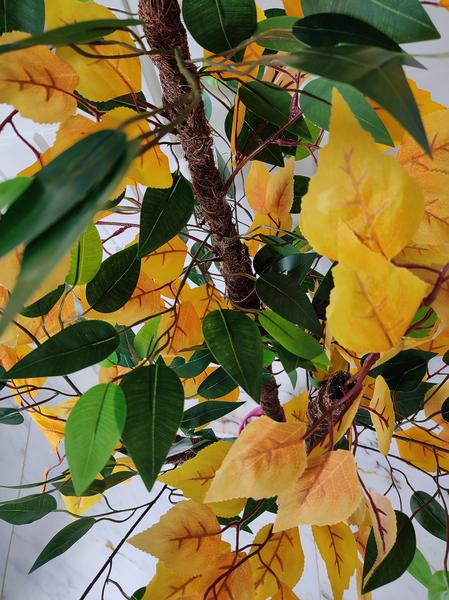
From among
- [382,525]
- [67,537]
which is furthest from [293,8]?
[67,537]

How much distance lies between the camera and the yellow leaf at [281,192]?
0.39 m

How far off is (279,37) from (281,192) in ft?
0.61

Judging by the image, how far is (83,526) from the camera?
16.9 inches

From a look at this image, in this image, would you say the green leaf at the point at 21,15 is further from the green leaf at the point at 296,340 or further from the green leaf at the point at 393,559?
the green leaf at the point at 393,559

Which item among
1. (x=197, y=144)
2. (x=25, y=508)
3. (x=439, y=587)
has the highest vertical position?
(x=197, y=144)

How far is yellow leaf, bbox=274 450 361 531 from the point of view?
220mm

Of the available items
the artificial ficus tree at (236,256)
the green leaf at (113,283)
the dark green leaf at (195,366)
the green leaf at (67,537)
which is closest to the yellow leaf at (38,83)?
the artificial ficus tree at (236,256)

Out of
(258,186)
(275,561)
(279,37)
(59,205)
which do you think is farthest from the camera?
(258,186)

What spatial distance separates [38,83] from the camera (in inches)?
7.8

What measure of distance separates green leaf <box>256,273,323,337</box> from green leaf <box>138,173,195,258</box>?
0.20 feet

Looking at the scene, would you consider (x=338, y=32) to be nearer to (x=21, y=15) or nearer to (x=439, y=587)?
(x=21, y=15)

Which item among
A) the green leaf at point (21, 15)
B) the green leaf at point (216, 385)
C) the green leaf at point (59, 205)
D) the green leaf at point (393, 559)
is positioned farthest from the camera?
the green leaf at point (216, 385)

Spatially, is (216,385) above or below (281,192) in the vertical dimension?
below

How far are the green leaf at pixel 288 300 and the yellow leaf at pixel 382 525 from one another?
3.6 inches
